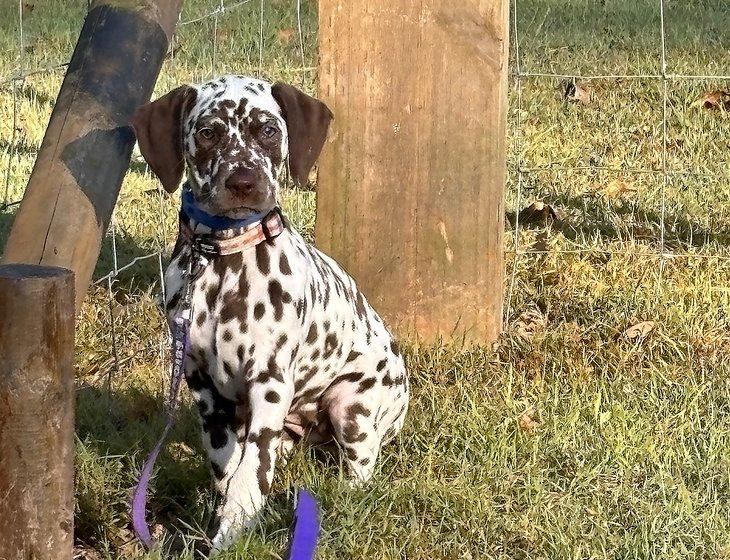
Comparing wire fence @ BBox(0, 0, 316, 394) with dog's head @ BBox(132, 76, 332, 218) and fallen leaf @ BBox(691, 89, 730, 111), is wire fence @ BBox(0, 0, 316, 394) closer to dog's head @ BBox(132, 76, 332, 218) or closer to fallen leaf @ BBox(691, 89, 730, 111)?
dog's head @ BBox(132, 76, 332, 218)

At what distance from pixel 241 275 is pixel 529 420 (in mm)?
1426

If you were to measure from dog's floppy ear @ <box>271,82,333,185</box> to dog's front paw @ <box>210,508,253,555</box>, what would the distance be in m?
1.06

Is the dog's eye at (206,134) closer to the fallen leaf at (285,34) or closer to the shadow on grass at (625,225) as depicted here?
the shadow on grass at (625,225)

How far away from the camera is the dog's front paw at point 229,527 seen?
131 inches

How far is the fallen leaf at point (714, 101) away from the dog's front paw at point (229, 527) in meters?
5.63

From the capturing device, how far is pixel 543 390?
4.54 m

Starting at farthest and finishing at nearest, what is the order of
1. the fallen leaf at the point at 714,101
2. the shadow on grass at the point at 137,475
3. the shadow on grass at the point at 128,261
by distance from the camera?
the fallen leaf at the point at 714,101 < the shadow on grass at the point at 128,261 < the shadow on grass at the point at 137,475

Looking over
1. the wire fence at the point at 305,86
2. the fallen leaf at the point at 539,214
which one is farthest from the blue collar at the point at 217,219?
the fallen leaf at the point at 539,214

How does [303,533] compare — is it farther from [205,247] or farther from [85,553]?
[205,247]

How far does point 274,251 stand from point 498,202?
1.65 meters

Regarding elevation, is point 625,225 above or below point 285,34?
below

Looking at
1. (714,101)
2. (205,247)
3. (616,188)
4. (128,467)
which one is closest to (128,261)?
(128,467)

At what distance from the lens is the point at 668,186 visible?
688cm

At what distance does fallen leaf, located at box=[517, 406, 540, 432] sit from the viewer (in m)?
4.25
